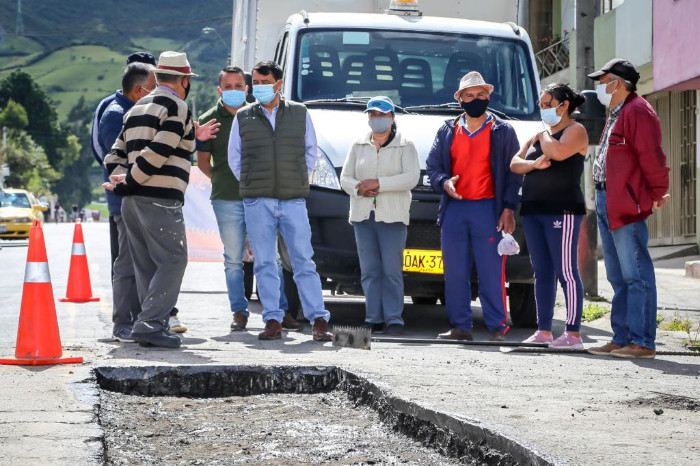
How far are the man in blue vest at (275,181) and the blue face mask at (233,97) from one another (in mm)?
651

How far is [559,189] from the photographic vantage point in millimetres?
8977

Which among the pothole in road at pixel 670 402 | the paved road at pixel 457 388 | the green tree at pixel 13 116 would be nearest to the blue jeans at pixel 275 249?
the paved road at pixel 457 388

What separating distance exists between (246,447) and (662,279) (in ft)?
38.9

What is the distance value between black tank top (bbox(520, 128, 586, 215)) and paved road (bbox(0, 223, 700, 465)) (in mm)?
1149

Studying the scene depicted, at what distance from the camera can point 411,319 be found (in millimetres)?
12023

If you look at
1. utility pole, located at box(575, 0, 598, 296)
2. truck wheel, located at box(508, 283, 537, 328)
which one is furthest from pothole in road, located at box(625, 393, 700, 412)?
utility pole, located at box(575, 0, 598, 296)

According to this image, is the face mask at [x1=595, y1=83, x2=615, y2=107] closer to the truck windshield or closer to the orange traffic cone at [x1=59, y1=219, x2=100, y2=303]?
the truck windshield

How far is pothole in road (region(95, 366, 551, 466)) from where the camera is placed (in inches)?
201

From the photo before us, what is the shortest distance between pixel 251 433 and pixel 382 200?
14.5 feet

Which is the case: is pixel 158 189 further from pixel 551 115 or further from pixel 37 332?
pixel 551 115

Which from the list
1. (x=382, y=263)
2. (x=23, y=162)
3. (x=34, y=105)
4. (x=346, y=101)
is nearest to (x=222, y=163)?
(x=346, y=101)

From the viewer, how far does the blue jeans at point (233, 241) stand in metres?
10.1

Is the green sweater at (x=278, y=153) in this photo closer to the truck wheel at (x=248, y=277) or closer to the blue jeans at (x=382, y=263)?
the blue jeans at (x=382, y=263)

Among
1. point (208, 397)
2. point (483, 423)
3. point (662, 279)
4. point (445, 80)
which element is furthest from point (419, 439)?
point (662, 279)
